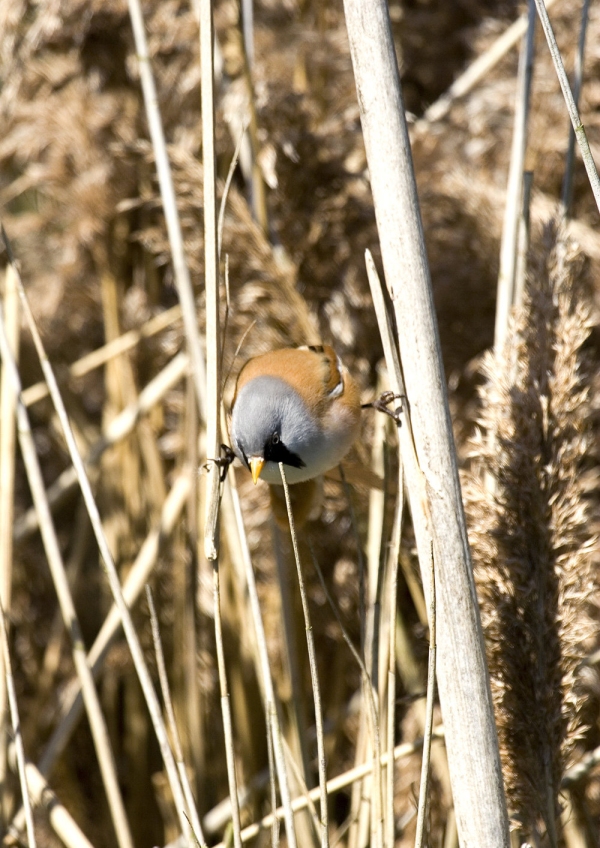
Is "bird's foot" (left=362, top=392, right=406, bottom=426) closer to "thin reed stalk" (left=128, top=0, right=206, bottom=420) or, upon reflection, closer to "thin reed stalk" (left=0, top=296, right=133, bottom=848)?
"thin reed stalk" (left=128, top=0, right=206, bottom=420)

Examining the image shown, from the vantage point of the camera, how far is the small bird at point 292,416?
1.26 metres

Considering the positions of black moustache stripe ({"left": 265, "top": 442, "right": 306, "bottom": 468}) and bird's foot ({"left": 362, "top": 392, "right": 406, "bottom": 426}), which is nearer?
bird's foot ({"left": 362, "top": 392, "right": 406, "bottom": 426})

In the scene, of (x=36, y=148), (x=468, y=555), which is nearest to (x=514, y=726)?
(x=468, y=555)

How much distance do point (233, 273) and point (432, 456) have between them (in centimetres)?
85

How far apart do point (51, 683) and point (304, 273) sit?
4.28ft

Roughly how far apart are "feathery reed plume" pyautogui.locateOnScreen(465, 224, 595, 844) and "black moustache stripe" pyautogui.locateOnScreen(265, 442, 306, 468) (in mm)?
272

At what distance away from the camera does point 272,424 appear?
1.27m

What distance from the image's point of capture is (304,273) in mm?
1859

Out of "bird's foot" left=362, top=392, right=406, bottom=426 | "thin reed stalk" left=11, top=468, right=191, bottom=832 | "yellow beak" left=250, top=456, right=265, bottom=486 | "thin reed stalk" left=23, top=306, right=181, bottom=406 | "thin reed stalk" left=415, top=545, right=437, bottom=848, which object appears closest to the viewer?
"thin reed stalk" left=415, top=545, right=437, bottom=848

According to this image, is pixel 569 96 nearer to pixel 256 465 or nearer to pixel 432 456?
pixel 432 456

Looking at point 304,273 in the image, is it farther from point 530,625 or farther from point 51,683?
point 51,683

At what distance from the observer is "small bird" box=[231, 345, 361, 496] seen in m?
1.26

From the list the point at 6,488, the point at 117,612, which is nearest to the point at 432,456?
the point at 117,612

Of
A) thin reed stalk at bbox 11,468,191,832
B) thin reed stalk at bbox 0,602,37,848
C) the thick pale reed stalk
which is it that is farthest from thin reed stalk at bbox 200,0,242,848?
thin reed stalk at bbox 11,468,191,832
